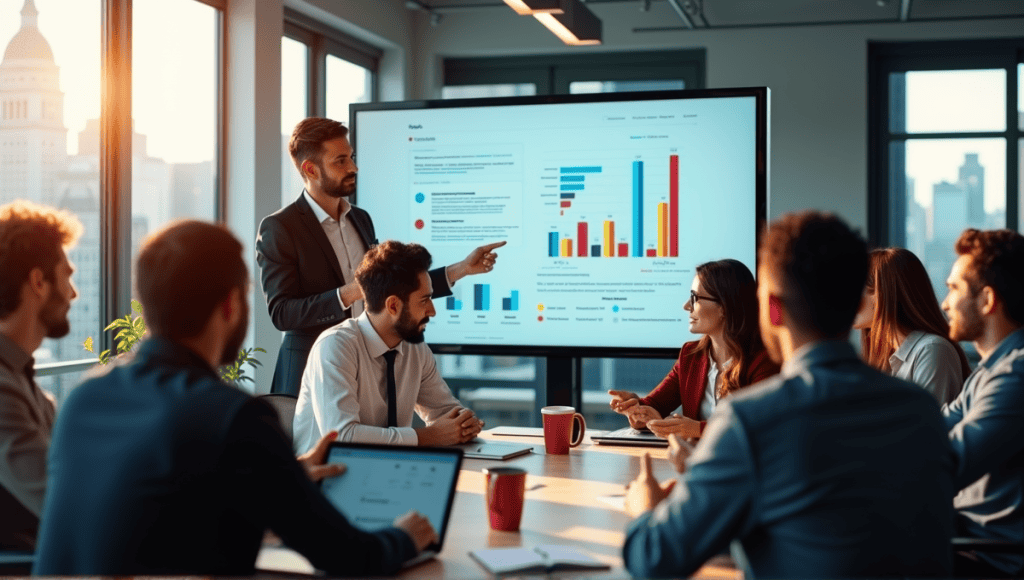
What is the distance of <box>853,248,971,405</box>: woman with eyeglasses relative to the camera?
2.71 metres

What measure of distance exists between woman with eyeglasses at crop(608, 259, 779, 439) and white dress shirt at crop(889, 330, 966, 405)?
0.39m

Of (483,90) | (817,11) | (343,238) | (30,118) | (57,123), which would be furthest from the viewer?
(483,90)

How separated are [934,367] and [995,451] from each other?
0.95 metres

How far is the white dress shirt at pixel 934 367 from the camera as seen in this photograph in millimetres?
2693

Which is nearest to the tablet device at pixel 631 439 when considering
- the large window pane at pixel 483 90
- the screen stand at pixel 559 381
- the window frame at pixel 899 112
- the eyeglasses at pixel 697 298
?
the eyeglasses at pixel 697 298

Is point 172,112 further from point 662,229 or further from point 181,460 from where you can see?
point 181,460

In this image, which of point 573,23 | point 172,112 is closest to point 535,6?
point 573,23

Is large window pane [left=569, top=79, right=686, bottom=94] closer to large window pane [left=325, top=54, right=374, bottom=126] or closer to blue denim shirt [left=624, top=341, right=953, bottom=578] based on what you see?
large window pane [left=325, top=54, right=374, bottom=126]

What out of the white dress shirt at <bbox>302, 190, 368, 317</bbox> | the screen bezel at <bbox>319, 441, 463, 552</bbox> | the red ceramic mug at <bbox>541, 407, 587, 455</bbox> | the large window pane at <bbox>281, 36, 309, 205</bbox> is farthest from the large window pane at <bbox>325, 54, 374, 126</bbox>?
the screen bezel at <bbox>319, 441, 463, 552</bbox>

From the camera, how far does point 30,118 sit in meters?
3.70

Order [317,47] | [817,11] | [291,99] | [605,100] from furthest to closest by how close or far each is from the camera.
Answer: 1. [817,11]
2. [317,47]
3. [291,99]
4. [605,100]

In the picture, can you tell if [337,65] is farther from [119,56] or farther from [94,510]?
[94,510]

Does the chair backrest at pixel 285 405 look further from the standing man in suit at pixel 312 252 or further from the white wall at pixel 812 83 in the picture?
the white wall at pixel 812 83

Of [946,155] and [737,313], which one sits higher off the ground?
[946,155]
